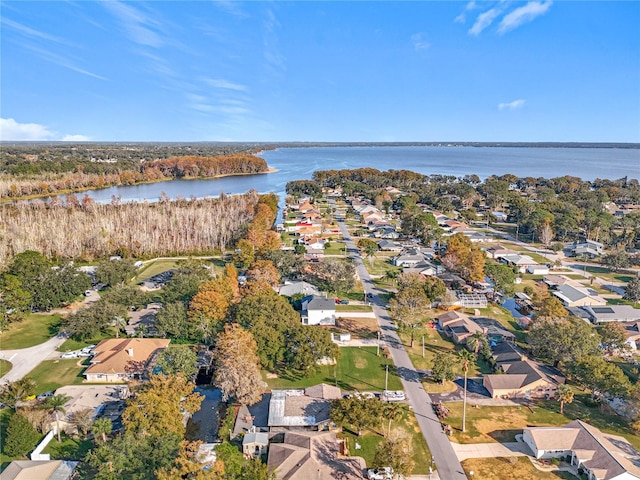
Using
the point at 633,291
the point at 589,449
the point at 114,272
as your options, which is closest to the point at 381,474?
the point at 589,449

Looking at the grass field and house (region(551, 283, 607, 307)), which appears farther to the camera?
house (region(551, 283, 607, 307))

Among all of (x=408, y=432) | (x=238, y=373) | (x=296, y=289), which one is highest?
(x=238, y=373)

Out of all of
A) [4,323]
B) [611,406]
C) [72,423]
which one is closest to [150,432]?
[72,423]

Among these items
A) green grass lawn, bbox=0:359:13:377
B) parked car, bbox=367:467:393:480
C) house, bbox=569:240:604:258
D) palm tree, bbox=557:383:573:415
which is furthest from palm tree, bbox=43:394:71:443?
house, bbox=569:240:604:258

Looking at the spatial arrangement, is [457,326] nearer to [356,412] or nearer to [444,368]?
[444,368]

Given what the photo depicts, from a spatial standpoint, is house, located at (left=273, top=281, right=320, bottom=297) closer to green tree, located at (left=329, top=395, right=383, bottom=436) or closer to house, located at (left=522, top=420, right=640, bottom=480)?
green tree, located at (left=329, top=395, right=383, bottom=436)

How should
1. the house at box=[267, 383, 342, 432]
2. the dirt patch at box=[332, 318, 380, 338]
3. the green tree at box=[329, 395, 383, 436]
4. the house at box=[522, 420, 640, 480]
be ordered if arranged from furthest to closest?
1. the dirt patch at box=[332, 318, 380, 338]
2. the house at box=[267, 383, 342, 432]
3. the green tree at box=[329, 395, 383, 436]
4. the house at box=[522, 420, 640, 480]

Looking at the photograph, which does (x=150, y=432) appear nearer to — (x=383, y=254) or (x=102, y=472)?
(x=102, y=472)
